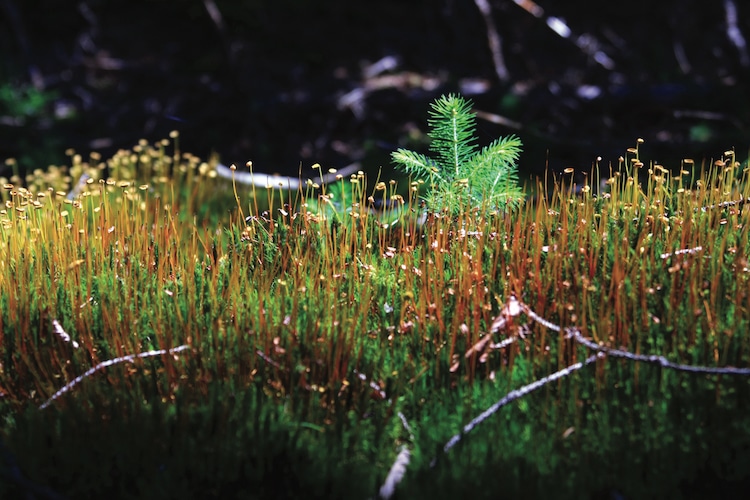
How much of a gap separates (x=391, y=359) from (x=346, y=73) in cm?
567

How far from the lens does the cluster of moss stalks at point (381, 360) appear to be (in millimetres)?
2289

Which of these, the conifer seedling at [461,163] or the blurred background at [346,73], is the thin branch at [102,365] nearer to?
the conifer seedling at [461,163]

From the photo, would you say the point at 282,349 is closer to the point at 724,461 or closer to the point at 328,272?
the point at 328,272

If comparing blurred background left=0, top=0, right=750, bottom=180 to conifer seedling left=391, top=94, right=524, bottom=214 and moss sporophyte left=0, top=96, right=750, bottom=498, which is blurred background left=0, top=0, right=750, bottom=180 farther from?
moss sporophyte left=0, top=96, right=750, bottom=498

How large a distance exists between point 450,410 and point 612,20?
22.2 feet

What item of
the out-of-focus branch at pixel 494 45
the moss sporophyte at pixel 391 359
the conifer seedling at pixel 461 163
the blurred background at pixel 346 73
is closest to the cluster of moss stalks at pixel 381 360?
the moss sporophyte at pixel 391 359

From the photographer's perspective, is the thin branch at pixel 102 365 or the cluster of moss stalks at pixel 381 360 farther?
the thin branch at pixel 102 365

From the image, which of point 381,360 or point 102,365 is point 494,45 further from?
point 102,365

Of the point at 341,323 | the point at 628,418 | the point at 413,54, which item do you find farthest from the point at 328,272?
the point at 413,54

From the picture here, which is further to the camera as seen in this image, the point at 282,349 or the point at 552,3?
the point at 552,3

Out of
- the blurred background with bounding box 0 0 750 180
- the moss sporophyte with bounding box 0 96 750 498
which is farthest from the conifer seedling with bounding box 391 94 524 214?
the blurred background with bounding box 0 0 750 180

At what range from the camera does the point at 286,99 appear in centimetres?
731

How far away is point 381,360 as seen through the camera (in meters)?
2.54

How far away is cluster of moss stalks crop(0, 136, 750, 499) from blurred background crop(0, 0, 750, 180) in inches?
114
